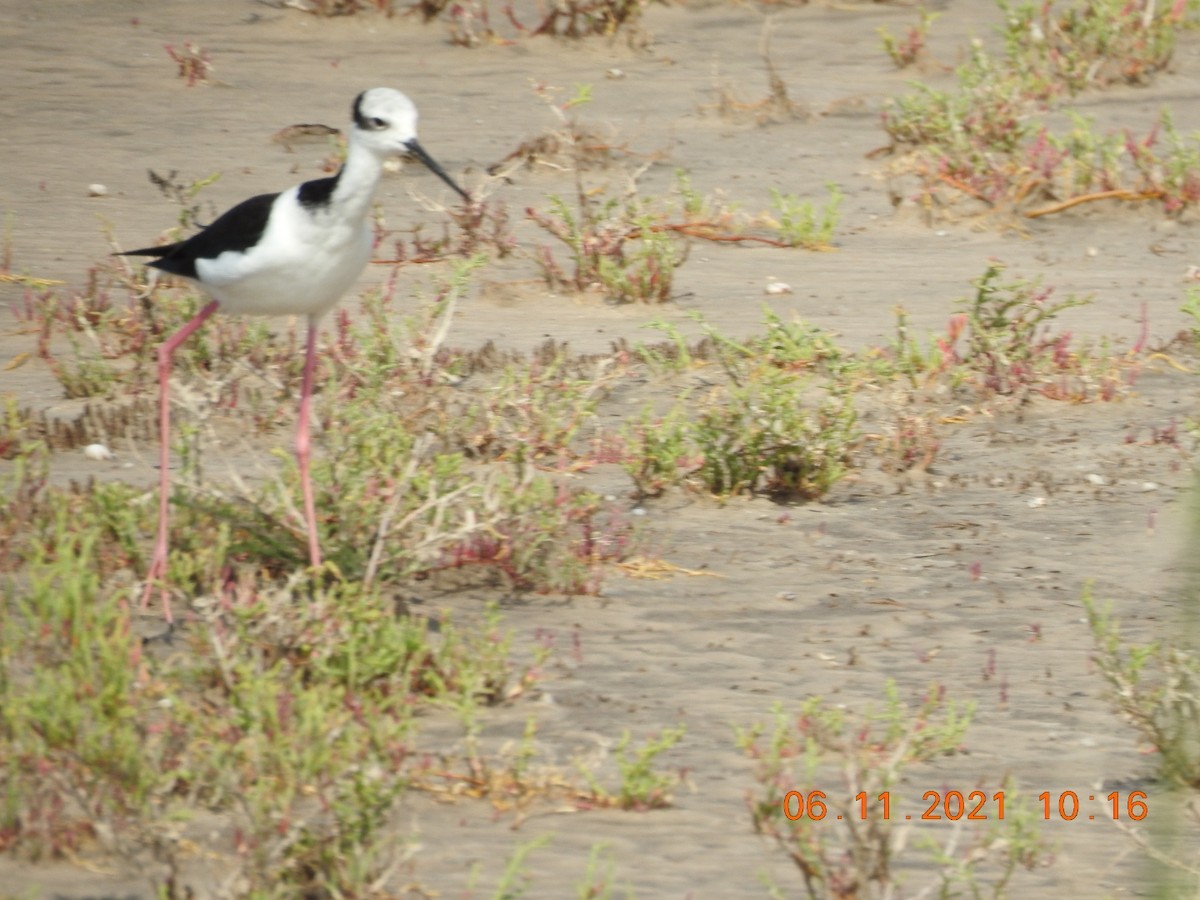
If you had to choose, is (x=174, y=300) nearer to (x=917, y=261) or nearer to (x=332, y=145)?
(x=332, y=145)

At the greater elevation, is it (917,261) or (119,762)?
(917,261)

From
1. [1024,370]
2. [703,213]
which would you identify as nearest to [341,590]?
Answer: [1024,370]

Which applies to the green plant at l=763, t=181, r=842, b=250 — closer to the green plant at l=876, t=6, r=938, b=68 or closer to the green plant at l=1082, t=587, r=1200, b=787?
the green plant at l=876, t=6, r=938, b=68

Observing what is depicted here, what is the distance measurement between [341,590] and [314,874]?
1327 mm

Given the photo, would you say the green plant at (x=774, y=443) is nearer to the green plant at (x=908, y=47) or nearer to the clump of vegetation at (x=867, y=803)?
the clump of vegetation at (x=867, y=803)

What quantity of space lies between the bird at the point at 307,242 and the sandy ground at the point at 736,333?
0.79 m

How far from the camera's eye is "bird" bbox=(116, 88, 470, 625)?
4.36 meters

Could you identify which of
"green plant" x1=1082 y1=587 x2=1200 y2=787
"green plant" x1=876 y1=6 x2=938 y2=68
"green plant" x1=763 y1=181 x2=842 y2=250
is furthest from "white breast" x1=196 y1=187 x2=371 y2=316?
"green plant" x1=876 y1=6 x2=938 y2=68

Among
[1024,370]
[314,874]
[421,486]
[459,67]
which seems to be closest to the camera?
[314,874]

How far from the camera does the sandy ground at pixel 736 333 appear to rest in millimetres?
3922

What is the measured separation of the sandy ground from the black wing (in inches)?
42.3

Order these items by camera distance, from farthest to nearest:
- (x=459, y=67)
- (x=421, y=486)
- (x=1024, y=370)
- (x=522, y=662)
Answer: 1. (x=459, y=67)
2. (x=1024, y=370)
3. (x=421, y=486)
4. (x=522, y=662)

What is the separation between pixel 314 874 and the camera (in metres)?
3.27

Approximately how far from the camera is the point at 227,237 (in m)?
4.58
